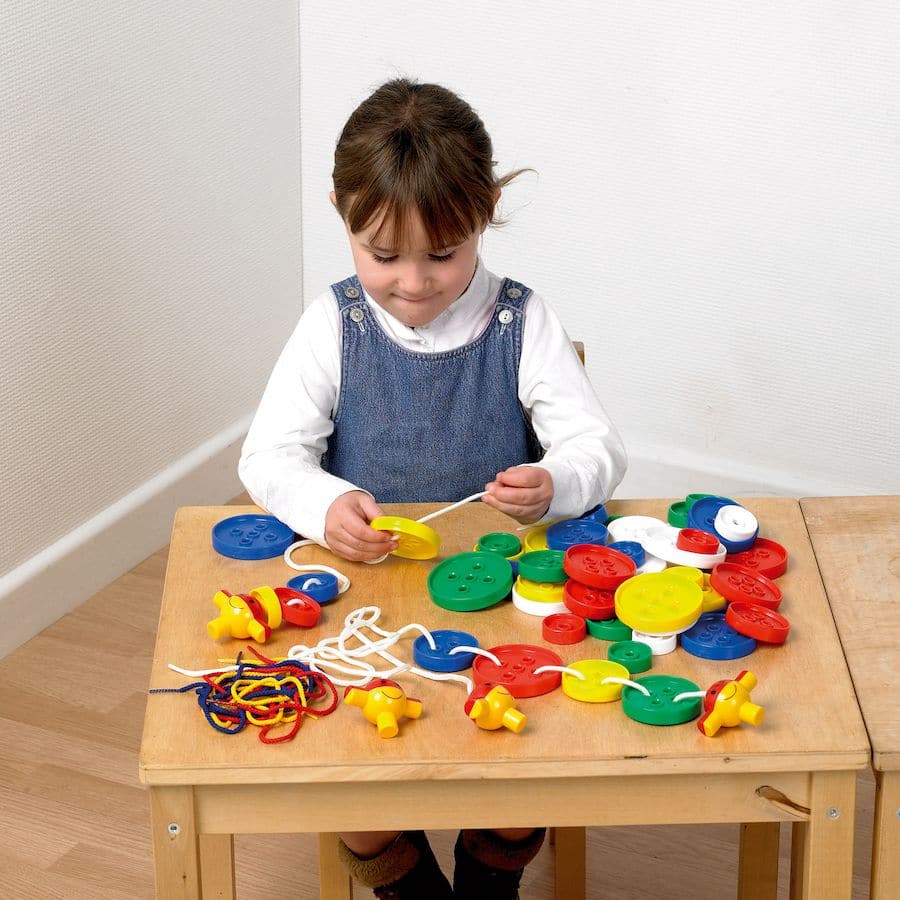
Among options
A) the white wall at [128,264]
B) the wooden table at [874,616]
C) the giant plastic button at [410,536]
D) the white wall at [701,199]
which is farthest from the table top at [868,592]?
the white wall at [128,264]

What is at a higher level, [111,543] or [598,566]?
[598,566]

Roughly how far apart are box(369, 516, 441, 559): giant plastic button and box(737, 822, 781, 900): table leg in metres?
0.44

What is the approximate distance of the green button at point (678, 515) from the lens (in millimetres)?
1176

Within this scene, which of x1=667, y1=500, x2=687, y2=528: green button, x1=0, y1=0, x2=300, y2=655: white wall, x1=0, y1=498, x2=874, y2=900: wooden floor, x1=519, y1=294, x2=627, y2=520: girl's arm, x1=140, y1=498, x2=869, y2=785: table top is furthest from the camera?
x1=0, y1=0, x2=300, y2=655: white wall

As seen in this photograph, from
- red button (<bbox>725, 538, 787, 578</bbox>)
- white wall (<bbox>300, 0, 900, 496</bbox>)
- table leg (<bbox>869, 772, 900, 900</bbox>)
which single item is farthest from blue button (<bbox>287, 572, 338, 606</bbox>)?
white wall (<bbox>300, 0, 900, 496</bbox>)

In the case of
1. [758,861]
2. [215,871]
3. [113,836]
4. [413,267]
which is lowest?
[113,836]

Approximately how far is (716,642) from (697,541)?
0.12 m

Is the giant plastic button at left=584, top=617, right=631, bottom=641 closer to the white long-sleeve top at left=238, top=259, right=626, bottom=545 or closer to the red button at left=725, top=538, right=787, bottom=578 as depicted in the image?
the red button at left=725, top=538, right=787, bottom=578

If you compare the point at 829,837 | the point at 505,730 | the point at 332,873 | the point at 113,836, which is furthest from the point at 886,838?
the point at 113,836

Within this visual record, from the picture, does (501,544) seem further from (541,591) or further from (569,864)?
(569,864)

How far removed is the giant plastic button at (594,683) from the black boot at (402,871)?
0.46 metres

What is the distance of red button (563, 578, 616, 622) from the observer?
1.02 meters

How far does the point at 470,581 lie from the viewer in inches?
42.6

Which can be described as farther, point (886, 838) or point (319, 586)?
point (319, 586)
